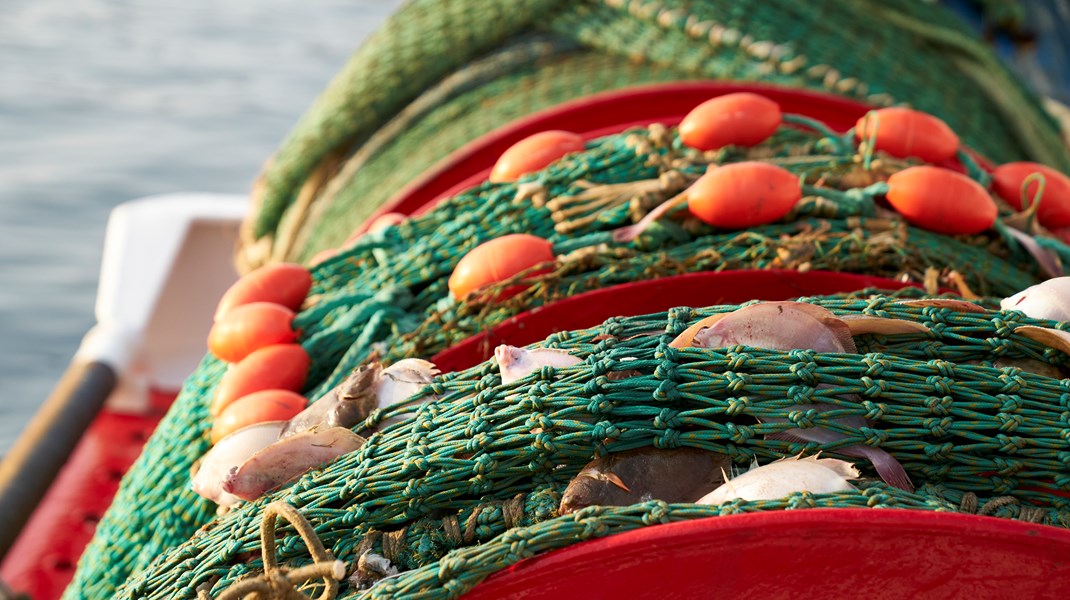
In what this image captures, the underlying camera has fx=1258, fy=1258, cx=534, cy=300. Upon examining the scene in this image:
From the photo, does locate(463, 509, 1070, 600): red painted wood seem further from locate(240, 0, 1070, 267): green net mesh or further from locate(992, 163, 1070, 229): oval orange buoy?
locate(240, 0, 1070, 267): green net mesh

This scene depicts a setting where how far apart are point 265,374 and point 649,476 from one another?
580 mm

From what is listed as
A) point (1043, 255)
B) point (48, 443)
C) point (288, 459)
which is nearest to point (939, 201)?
point (1043, 255)

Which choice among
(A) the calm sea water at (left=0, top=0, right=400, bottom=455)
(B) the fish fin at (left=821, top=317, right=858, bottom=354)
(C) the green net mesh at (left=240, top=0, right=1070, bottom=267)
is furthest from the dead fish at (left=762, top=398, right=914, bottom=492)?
(A) the calm sea water at (left=0, top=0, right=400, bottom=455)

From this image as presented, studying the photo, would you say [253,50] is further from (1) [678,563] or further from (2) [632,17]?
(1) [678,563]

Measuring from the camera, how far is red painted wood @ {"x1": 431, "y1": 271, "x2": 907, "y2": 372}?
144cm

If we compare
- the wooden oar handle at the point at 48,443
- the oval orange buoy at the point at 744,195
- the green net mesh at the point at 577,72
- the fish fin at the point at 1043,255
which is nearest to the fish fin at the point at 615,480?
the oval orange buoy at the point at 744,195

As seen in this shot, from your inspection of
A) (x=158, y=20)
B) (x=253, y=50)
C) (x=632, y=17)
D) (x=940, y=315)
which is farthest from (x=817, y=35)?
(x=158, y=20)

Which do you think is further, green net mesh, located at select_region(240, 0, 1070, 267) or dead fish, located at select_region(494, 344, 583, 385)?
green net mesh, located at select_region(240, 0, 1070, 267)

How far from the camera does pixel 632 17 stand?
2191 millimetres

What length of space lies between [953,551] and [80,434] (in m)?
2.26

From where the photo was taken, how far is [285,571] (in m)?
1.06

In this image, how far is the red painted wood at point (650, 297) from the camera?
144 centimetres

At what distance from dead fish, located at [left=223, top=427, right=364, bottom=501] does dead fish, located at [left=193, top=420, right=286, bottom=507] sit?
43 mm

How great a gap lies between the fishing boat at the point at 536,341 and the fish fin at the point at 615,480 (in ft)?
0.27
